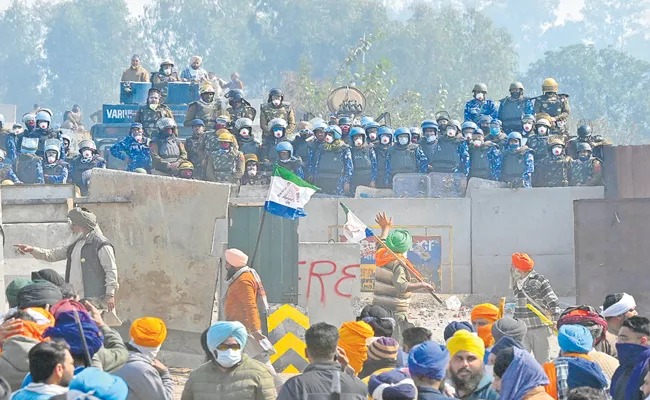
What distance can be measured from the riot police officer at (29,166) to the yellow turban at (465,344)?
14.5 meters

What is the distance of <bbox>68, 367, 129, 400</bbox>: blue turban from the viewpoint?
22.8ft

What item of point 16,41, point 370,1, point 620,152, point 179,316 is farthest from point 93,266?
point 16,41

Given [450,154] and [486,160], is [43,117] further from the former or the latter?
[486,160]

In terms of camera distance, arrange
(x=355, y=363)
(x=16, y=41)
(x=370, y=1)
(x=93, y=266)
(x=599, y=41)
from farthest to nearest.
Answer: (x=599, y=41), (x=16, y=41), (x=370, y=1), (x=93, y=266), (x=355, y=363)

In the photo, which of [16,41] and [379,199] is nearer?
[379,199]

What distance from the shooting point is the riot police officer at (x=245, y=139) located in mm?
22750

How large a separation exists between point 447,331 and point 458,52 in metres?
75.0

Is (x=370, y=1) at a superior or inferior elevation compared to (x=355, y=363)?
superior

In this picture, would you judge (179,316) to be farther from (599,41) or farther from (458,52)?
(599,41)

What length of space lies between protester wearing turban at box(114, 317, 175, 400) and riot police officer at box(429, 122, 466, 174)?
14.2 meters

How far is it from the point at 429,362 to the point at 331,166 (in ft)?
48.2

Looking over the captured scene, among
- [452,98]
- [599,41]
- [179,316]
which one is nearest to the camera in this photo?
[179,316]

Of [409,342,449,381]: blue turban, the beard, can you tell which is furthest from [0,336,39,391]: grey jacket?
the beard

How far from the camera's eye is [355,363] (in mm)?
9961
